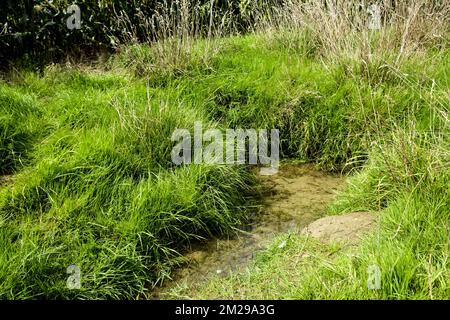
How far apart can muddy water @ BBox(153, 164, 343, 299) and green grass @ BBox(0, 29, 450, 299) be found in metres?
0.14

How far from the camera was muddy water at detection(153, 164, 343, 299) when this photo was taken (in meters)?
3.65

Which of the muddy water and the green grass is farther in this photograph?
the muddy water

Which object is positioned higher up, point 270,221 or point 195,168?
point 195,168

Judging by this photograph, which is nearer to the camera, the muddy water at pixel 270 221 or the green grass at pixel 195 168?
the green grass at pixel 195 168

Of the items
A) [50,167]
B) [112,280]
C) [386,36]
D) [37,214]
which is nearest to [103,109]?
[50,167]

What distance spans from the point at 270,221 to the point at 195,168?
76cm

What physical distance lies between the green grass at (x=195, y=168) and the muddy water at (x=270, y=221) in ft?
0.45

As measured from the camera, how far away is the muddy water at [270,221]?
365 centimetres

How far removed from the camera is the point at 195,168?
4270 millimetres

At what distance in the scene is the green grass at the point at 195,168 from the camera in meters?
3.15

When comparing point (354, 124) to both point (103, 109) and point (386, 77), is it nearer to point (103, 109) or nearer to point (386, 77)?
point (386, 77)

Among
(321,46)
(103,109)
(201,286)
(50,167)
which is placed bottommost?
(201,286)

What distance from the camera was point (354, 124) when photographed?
16.3 feet
